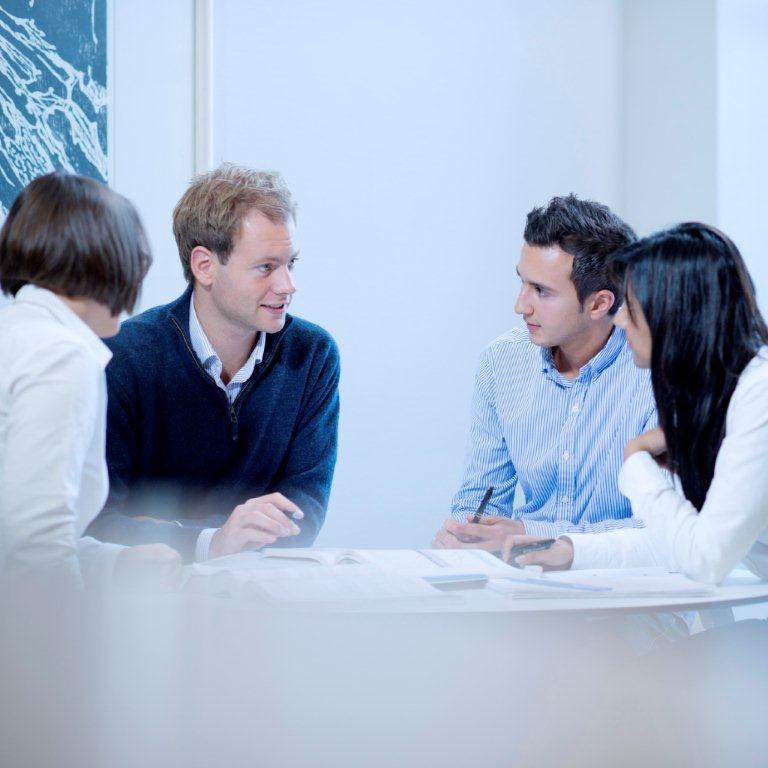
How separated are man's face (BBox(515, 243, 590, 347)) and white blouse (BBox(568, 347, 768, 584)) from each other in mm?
595

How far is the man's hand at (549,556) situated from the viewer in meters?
1.57

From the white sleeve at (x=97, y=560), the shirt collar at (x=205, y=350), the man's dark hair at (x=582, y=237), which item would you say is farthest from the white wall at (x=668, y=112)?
the white sleeve at (x=97, y=560)

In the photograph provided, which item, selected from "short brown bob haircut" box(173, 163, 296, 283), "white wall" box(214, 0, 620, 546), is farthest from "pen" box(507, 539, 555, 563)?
"white wall" box(214, 0, 620, 546)

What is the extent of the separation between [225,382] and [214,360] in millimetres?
67

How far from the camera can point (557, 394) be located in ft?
6.94

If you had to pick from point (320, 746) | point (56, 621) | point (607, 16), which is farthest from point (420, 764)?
point (607, 16)

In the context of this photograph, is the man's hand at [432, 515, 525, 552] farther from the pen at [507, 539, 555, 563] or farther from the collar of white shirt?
the collar of white shirt

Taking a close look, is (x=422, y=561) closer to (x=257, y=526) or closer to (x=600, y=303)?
(x=257, y=526)

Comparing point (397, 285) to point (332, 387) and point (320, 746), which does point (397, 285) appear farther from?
point (320, 746)

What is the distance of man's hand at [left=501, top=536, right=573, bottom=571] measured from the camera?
157 centimetres

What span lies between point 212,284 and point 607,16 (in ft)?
6.55

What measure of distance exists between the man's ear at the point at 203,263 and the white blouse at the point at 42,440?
0.84 meters

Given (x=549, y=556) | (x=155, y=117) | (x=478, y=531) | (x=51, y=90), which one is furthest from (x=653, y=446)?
(x=155, y=117)

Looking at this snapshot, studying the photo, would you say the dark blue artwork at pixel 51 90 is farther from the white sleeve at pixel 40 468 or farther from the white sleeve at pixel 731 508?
the white sleeve at pixel 731 508
